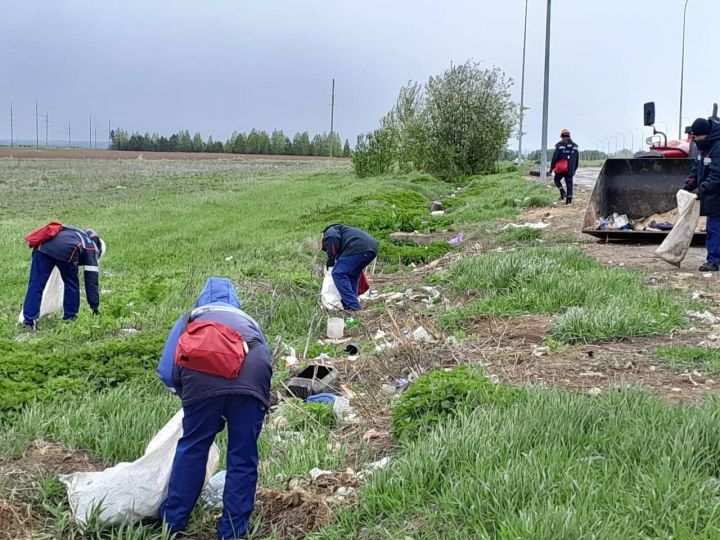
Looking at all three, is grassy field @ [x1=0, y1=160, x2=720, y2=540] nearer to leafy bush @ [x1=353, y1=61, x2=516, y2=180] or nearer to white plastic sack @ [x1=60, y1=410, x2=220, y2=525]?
white plastic sack @ [x1=60, y1=410, x2=220, y2=525]

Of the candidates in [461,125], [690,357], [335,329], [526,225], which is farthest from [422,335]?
[461,125]

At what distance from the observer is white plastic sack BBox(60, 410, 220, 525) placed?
3.58m

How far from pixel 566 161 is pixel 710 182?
806 centimetres

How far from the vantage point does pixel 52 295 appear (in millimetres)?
8273

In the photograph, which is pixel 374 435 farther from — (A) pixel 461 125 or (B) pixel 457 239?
(A) pixel 461 125

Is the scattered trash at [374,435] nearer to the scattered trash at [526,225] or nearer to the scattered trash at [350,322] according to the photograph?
the scattered trash at [350,322]

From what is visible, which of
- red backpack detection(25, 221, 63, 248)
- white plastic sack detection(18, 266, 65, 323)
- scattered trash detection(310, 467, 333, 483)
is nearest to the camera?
scattered trash detection(310, 467, 333, 483)

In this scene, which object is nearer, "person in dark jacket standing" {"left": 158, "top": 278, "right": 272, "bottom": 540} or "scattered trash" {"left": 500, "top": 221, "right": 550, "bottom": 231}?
"person in dark jacket standing" {"left": 158, "top": 278, "right": 272, "bottom": 540}

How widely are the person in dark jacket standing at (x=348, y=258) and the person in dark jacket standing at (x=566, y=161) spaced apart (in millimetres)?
9003

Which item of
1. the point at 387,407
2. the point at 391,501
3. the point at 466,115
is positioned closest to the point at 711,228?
the point at 387,407

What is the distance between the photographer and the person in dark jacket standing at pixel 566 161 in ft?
53.8

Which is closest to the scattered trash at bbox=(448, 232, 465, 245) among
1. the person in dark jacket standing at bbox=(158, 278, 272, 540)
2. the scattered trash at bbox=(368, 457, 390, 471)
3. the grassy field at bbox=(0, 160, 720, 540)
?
the grassy field at bbox=(0, 160, 720, 540)

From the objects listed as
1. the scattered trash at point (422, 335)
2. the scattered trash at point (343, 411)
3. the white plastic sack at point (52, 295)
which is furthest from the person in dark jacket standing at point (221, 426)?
the white plastic sack at point (52, 295)

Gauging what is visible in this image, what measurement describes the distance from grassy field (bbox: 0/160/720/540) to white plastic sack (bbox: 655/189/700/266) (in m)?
0.93
